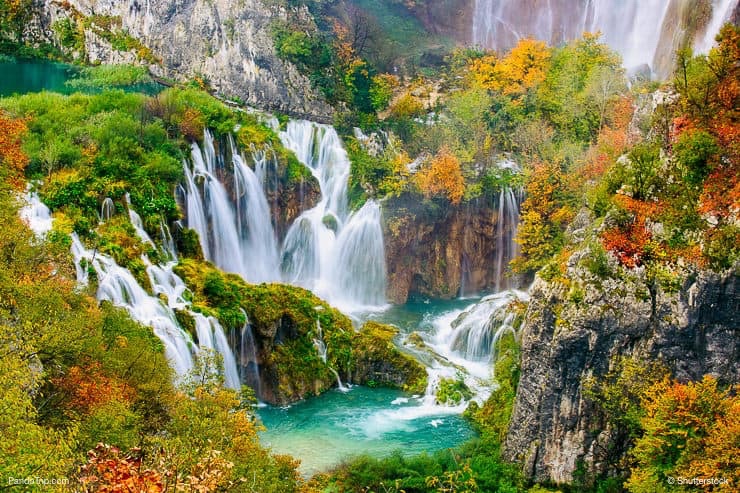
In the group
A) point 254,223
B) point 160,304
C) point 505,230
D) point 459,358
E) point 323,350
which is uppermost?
point 254,223

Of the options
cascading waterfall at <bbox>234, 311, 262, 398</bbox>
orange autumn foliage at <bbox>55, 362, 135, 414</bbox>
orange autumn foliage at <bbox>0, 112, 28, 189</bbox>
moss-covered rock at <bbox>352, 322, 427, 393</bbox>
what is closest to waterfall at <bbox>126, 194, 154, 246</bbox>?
orange autumn foliage at <bbox>0, 112, 28, 189</bbox>

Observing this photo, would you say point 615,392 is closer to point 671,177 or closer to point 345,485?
point 671,177

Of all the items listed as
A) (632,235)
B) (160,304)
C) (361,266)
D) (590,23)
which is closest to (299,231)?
(361,266)

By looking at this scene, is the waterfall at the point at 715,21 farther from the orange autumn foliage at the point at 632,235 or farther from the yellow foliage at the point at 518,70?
the orange autumn foliage at the point at 632,235

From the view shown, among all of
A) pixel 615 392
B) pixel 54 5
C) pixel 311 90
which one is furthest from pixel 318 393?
pixel 54 5

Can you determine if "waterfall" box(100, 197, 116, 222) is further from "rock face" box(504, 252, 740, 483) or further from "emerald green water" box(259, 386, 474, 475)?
"rock face" box(504, 252, 740, 483)

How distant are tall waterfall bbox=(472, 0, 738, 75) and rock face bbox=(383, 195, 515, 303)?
15.6 m

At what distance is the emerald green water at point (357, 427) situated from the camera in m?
19.2

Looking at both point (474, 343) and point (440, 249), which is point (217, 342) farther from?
point (440, 249)

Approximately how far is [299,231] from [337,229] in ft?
6.23

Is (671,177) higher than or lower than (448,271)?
higher

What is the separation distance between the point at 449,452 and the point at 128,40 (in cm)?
4131

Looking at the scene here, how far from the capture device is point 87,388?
12469 mm

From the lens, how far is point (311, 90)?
40062 mm
